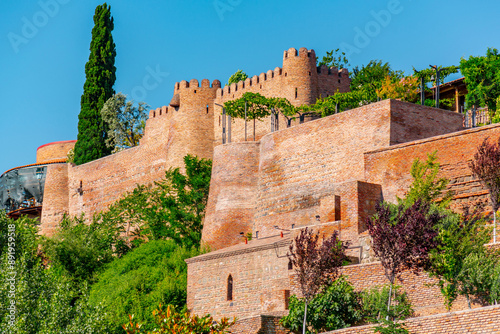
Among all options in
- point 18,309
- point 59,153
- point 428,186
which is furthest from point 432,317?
point 59,153

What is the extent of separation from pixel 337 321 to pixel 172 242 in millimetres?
14399

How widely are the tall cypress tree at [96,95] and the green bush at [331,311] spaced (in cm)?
2664

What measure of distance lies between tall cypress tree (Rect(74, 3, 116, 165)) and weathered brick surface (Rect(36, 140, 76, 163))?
25.4 ft

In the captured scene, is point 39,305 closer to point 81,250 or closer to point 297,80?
point 81,250

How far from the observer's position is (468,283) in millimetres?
20391

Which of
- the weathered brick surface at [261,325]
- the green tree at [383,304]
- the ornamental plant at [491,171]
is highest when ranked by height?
the ornamental plant at [491,171]

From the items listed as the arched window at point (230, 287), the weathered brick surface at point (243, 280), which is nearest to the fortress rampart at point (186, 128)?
the weathered brick surface at point (243, 280)

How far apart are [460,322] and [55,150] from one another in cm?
4119

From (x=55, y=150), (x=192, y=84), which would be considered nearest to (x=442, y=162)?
(x=192, y=84)

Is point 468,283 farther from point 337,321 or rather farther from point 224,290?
point 224,290

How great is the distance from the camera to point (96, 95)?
4728 cm

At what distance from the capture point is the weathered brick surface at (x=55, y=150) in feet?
182

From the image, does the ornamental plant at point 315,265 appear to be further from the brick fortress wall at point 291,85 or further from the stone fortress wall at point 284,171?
the brick fortress wall at point 291,85

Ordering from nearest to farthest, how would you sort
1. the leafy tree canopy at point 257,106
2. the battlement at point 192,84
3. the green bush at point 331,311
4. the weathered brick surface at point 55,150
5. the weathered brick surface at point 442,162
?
the green bush at point 331,311 → the weathered brick surface at point 442,162 → the leafy tree canopy at point 257,106 → the battlement at point 192,84 → the weathered brick surface at point 55,150
